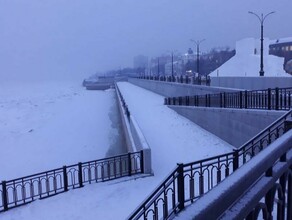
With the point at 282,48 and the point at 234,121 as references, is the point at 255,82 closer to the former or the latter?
the point at 234,121

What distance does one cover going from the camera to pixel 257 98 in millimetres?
13844

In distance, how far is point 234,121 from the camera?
598 inches

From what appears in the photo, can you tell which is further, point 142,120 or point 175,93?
point 175,93

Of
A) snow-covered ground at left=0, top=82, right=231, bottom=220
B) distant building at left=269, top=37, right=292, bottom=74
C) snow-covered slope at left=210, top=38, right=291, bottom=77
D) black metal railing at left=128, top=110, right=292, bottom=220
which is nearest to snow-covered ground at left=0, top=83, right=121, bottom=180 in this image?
snow-covered ground at left=0, top=82, right=231, bottom=220

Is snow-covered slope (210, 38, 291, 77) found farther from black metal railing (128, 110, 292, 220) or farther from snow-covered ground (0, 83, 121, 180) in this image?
black metal railing (128, 110, 292, 220)

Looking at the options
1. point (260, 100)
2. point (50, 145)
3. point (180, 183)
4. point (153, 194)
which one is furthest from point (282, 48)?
point (153, 194)

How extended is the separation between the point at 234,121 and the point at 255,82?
22.3ft

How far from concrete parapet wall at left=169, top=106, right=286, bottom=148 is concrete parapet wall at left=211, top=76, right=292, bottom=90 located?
13.1 feet

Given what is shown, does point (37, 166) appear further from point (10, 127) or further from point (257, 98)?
point (10, 127)

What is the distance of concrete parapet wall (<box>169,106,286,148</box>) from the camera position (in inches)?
504

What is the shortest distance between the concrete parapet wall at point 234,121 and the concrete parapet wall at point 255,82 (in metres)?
3.99

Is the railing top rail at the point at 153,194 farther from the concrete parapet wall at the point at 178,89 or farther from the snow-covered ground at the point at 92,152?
the concrete parapet wall at the point at 178,89

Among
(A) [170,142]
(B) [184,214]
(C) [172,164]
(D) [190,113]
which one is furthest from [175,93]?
(B) [184,214]

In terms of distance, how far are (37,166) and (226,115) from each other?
37.3 feet
